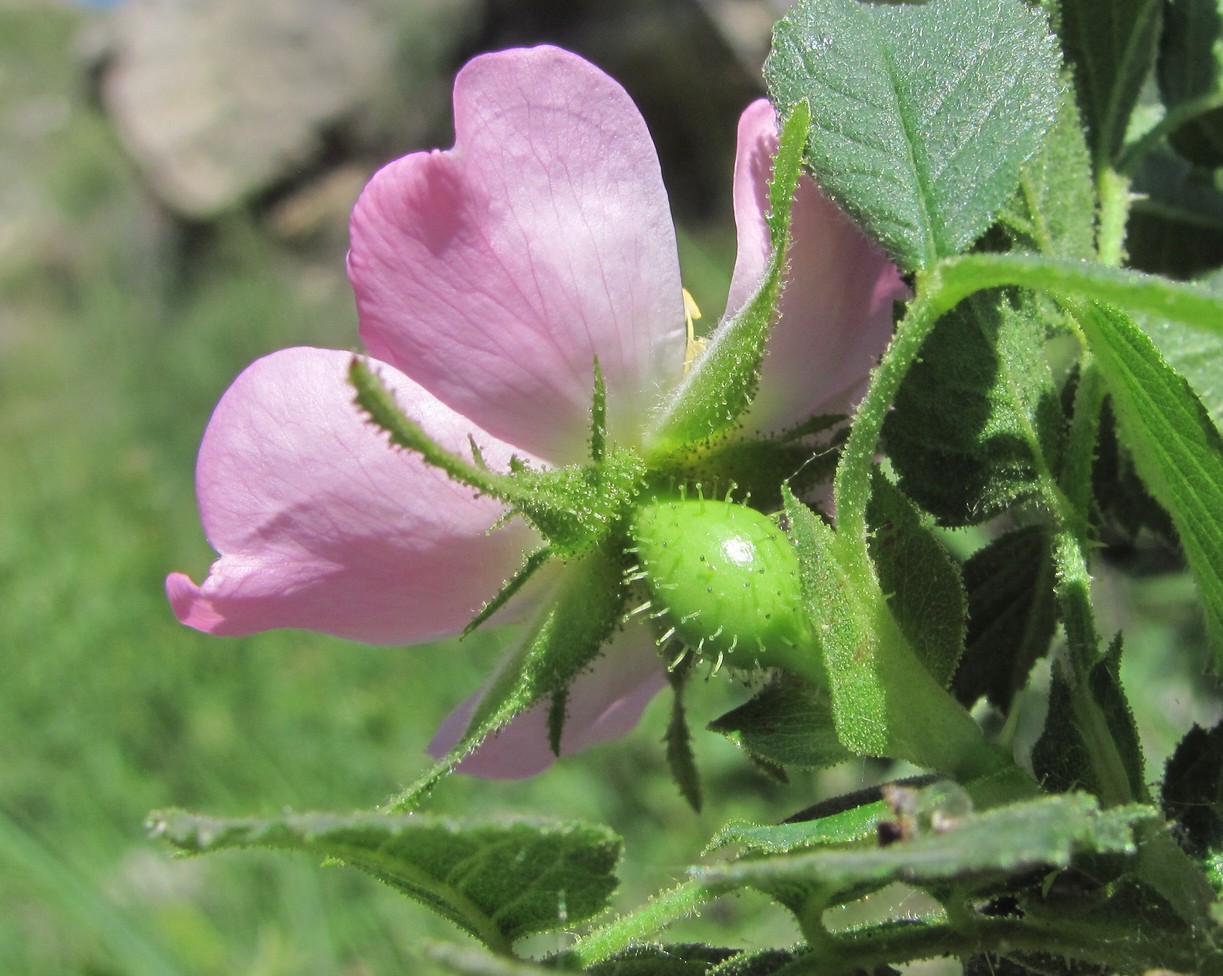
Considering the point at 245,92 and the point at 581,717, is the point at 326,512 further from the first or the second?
the point at 245,92

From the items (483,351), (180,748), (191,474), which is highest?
(483,351)

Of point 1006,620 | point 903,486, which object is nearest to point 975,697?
point 1006,620

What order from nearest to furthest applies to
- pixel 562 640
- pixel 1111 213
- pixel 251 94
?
pixel 562 640 → pixel 1111 213 → pixel 251 94

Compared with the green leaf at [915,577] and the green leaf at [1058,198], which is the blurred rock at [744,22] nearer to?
the green leaf at [1058,198]

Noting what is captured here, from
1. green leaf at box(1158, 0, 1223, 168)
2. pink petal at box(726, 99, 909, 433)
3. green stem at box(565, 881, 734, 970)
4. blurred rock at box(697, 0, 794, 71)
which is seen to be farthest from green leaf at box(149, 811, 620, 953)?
blurred rock at box(697, 0, 794, 71)

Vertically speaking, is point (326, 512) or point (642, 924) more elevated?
point (326, 512)

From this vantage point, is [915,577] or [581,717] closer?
[915,577]

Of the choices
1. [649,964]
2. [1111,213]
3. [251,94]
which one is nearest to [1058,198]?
[1111,213]
